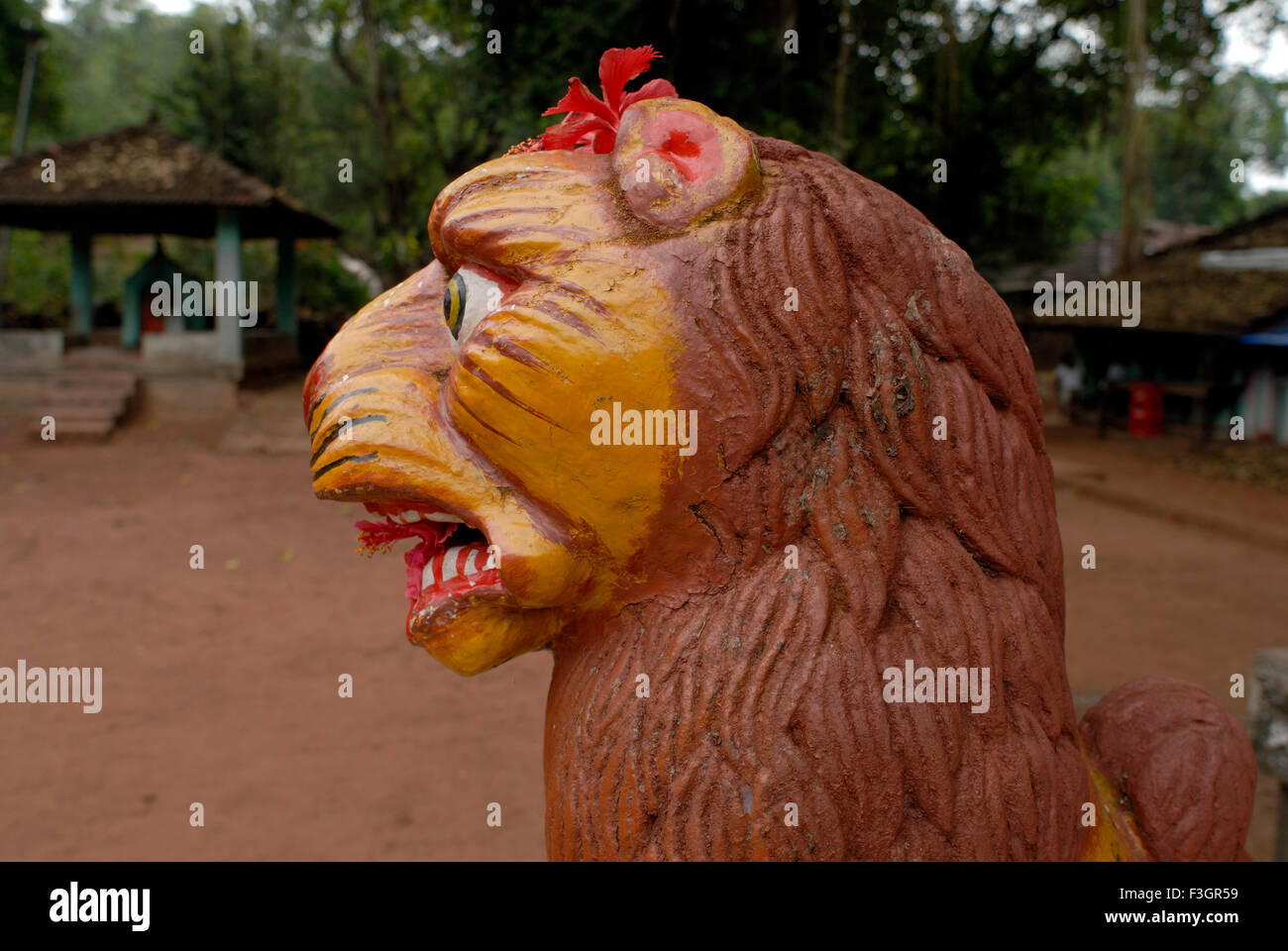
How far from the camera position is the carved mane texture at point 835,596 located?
1255 millimetres

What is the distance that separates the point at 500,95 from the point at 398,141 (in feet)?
28.5

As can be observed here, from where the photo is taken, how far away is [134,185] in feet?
42.2

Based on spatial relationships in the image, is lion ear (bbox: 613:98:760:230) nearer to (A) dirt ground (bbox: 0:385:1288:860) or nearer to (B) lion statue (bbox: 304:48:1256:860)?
(B) lion statue (bbox: 304:48:1256:860)

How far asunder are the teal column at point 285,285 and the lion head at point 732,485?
15.4m

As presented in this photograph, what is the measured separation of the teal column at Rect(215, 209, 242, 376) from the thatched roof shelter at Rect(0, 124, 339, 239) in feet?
0.75

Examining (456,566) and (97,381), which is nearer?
(456,566)

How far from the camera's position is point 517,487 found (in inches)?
51.9

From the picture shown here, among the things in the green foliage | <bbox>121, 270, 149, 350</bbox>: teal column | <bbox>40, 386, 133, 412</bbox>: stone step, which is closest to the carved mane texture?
the green foliage

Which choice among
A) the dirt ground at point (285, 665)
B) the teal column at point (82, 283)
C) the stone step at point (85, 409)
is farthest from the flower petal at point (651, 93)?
the teal column at point (82, 283)

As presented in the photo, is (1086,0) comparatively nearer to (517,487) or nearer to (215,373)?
(215,373)

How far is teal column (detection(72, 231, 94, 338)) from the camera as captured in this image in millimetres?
14828

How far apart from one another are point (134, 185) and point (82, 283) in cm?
286

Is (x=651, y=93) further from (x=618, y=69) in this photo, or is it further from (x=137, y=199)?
(x=137, y=199)

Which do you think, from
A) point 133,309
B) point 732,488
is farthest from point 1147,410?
point 732,488
